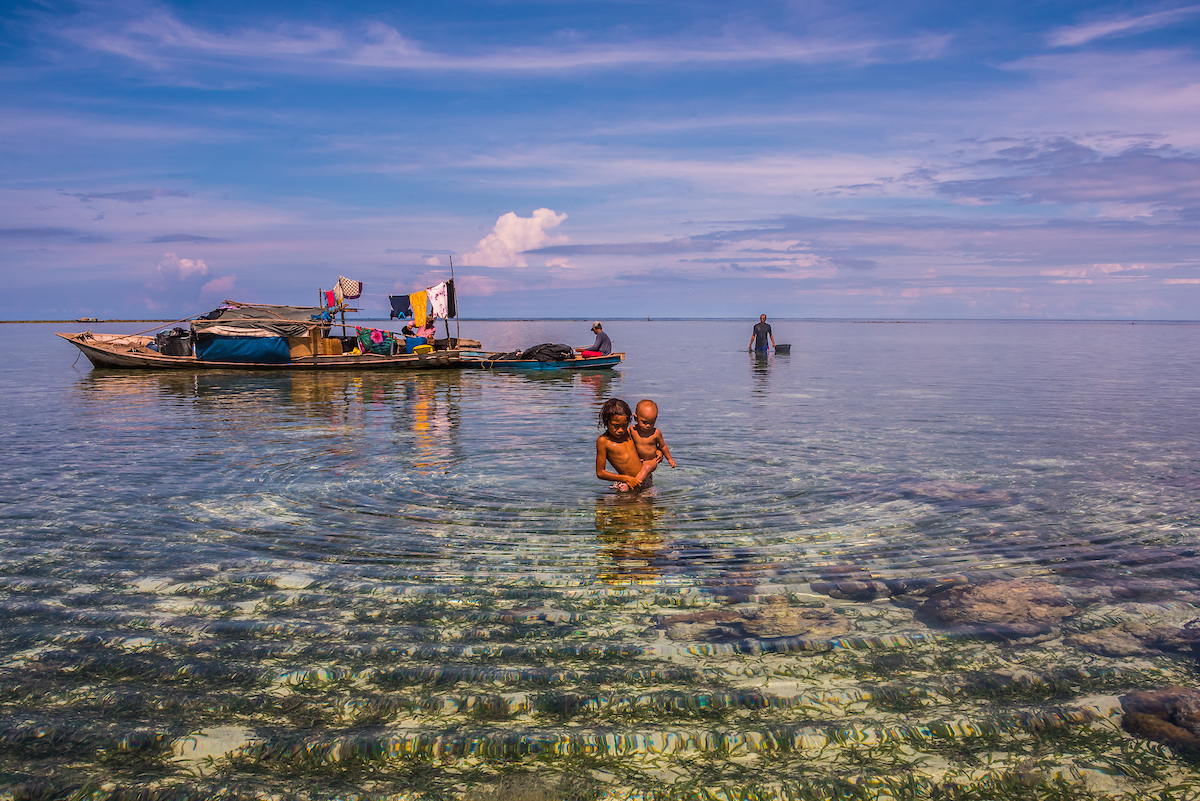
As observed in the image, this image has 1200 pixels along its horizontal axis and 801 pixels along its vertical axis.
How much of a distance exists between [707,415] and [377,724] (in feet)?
51.8

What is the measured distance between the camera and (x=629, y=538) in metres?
8.17

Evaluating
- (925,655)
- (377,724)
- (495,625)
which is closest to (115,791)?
(377,724)

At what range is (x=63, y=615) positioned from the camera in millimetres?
5930

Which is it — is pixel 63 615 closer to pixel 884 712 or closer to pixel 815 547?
pixel 884 712

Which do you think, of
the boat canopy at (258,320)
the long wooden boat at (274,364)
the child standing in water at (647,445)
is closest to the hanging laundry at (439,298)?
the long wooden boat at (274,364)

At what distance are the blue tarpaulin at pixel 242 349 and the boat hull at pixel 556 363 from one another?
30.9 ft

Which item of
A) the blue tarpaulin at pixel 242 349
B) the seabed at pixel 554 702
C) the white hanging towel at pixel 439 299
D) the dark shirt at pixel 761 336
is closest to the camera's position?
the seabed at pixel 554 702

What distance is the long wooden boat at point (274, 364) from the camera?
34062 millimetres

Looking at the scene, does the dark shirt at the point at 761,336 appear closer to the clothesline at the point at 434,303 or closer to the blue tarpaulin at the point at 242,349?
the clothesline at the point at 434,303

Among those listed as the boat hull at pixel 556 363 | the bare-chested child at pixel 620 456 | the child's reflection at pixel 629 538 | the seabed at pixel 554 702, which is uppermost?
the boat hull at pixel 556 363

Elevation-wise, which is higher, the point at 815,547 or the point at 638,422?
the point at 638,422

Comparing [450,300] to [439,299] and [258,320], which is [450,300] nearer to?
[439,299]

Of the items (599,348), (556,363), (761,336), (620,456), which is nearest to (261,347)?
(556,363)

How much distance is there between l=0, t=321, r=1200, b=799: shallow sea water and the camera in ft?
13.0
